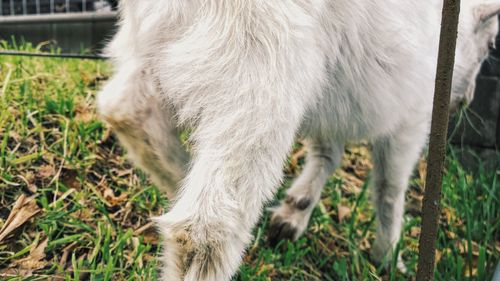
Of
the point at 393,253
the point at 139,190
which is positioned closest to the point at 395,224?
the point at 393,253

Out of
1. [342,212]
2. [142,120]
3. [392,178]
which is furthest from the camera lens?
[342,212]

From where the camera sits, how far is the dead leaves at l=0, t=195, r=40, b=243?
2.23 metres

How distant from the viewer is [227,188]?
158 cm

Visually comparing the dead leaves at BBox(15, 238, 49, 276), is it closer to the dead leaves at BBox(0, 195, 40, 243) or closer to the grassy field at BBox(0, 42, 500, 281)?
the grassy field at BBox(0, 42, 500, 281)

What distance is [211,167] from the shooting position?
62.8 inches

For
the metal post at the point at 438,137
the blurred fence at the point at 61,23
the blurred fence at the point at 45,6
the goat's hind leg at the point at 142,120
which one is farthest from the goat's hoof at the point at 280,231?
the blurred fence at the point at 45,6

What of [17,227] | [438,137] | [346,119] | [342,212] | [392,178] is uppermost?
[438,137]

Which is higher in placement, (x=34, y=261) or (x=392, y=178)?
(x=392, y=178)

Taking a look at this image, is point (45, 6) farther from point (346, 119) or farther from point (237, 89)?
point (237, 89)

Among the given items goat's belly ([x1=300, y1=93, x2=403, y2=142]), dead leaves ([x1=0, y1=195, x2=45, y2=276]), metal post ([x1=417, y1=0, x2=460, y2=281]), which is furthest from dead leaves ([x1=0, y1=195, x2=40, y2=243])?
metal post ([x1=417, y1=0, x2=460, y2=281])

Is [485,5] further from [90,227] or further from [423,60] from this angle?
[90,227]

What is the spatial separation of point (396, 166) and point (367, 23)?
99 centimetres

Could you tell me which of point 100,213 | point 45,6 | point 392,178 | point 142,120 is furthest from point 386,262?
point 45,6

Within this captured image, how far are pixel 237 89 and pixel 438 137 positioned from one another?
20.9 inches
